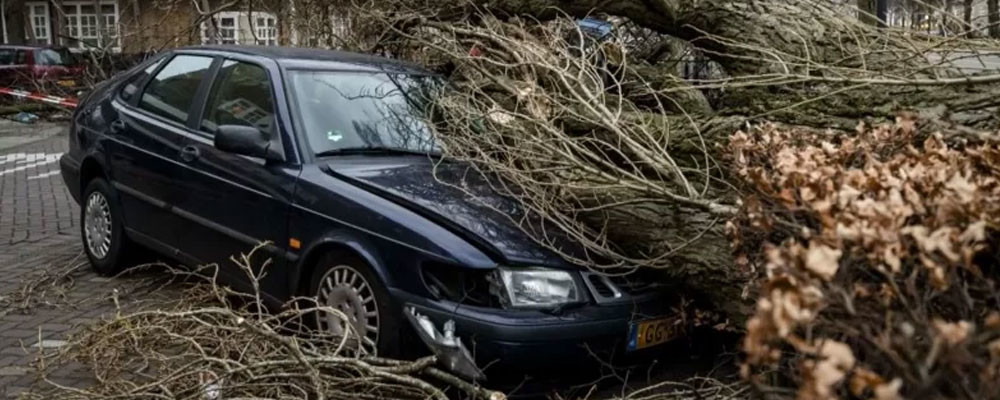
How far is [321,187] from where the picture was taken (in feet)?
15.4

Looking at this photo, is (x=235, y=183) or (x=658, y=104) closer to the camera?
(x=235, y=183)

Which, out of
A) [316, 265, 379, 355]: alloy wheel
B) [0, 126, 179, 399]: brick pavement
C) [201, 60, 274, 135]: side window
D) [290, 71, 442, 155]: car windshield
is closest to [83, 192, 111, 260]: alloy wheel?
[0, 126, 179, 399]: brick pavement

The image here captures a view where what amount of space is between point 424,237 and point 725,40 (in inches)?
113

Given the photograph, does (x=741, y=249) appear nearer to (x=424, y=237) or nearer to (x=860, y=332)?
(x=860, y=332)

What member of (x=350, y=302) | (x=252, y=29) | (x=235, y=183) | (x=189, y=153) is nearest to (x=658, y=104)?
(x=350, y=302)

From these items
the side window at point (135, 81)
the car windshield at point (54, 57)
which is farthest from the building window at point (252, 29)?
the car windshield at point (54, 57)

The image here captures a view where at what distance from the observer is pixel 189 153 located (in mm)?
5578

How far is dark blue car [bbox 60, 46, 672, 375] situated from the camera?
4090mm

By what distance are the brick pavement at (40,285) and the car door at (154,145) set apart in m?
0.53

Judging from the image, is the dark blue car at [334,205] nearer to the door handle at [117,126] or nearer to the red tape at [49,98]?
the door handle at [117,126]

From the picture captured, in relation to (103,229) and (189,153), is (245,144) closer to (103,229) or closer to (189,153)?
(189,153)

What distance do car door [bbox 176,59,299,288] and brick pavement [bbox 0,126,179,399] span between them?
77 cm

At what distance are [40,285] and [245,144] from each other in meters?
2.37

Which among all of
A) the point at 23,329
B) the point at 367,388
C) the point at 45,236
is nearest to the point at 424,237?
the point at 367,388
